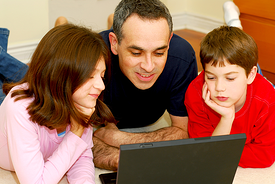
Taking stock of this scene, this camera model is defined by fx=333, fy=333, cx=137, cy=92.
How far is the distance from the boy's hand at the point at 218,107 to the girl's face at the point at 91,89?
0.38 metres

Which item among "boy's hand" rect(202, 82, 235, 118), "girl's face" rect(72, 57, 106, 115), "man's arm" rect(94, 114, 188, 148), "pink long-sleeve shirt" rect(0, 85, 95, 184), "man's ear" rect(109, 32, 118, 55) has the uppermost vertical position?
"man's ear" rect(109, 32, 118, 55)

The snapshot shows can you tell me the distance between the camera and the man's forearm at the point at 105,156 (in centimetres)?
119

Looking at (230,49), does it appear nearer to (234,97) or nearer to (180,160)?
(234,97)

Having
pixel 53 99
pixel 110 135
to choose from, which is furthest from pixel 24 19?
pixel 53 99

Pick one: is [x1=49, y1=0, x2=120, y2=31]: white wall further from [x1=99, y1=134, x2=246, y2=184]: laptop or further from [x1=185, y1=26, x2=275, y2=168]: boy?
[x1=99, y1=134, x2=246, y2=184]: laptop

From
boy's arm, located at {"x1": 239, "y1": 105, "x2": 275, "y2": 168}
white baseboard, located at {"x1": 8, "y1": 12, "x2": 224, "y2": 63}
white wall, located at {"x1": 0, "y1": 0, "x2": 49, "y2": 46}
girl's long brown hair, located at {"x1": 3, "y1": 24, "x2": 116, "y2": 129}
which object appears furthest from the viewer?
white baseboard, located at {"x1": 8, "y1": 12, "x2": 224, "y2": 63}

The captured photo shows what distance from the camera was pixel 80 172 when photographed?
3.64 ft

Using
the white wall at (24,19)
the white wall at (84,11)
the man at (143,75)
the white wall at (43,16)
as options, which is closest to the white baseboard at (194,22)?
the white wall at (43,16)

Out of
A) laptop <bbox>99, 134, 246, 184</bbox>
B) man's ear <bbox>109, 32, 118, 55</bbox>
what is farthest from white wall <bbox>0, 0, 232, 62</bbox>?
laptop <bbox>99, 134, 246, 184</bbox>

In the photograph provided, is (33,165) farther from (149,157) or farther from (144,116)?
(144,116)

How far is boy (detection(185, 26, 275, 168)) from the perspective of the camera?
112 cm

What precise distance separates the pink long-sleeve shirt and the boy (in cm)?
46

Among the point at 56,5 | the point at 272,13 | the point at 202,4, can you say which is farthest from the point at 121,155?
the point at 202,4

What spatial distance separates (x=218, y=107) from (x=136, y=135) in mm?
346
